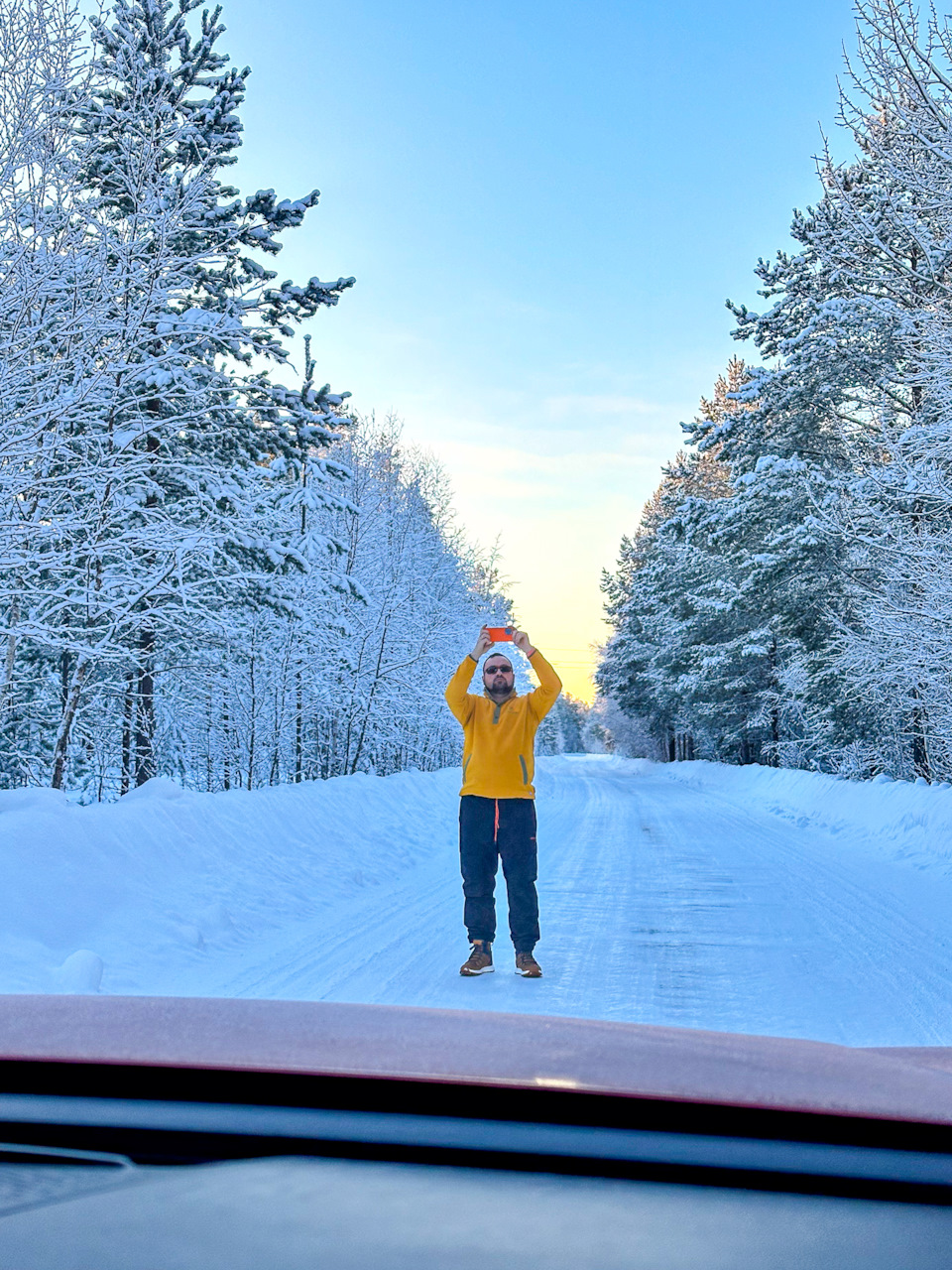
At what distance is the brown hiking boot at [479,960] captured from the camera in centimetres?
614

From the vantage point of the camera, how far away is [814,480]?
22203 mm

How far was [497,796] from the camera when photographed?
21.2 feet

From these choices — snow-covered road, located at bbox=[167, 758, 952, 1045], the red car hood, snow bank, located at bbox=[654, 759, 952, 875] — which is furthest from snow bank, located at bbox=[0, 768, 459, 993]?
snow bank, located at bbox=[654, 759, 952, 875]

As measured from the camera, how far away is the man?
6.32 meters

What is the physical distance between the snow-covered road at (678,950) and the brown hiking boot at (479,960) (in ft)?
0.33

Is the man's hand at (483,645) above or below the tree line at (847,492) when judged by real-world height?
below

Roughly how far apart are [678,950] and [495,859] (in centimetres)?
168

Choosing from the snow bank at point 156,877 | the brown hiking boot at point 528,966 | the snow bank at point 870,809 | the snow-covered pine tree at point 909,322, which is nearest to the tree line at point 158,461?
the snow bank at point 156,877

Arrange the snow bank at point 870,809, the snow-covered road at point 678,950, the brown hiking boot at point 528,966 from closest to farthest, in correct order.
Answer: the snow-covered road at point 678,950 → the brown hiking boot at point 528,966 → the snow bank at point 870,809

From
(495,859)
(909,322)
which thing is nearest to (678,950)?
(495,859)

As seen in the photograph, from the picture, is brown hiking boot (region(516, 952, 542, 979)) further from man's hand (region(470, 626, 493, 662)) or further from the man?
man's hand (region(470, 626, 493, 662))

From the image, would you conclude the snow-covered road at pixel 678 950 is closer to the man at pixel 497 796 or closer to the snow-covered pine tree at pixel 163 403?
the man at pixel 497 796

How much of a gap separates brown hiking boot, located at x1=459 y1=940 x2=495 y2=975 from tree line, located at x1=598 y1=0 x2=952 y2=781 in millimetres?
7794

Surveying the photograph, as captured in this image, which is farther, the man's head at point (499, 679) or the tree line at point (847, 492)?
the tree line at point (847, 492)
